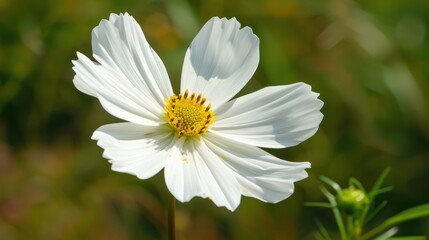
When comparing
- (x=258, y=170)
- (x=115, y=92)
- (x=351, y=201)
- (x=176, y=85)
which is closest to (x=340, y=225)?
(x=351, y=201)

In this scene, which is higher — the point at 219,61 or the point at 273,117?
the point at 219,61

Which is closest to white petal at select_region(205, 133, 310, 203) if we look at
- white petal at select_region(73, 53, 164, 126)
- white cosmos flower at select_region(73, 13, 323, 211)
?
white cosmos flower at select_region(73, 13, 323, 211)

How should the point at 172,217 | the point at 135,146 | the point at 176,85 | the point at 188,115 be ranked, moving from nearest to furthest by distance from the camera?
the point at 172,217, the point at 135,146, the point at 188,115, the point at 176,85

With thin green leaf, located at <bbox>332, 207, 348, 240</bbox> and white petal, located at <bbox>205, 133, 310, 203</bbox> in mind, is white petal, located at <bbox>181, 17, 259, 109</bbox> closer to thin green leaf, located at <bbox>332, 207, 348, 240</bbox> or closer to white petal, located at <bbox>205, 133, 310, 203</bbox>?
white petal, located at <bbox>205, 133, 310, 203</bbox>

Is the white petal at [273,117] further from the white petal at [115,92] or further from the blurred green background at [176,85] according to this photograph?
the blurred green background at [176,85]

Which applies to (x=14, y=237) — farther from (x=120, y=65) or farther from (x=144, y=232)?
(x=120, y=65)

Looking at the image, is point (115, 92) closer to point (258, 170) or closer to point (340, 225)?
point (258, 170)
